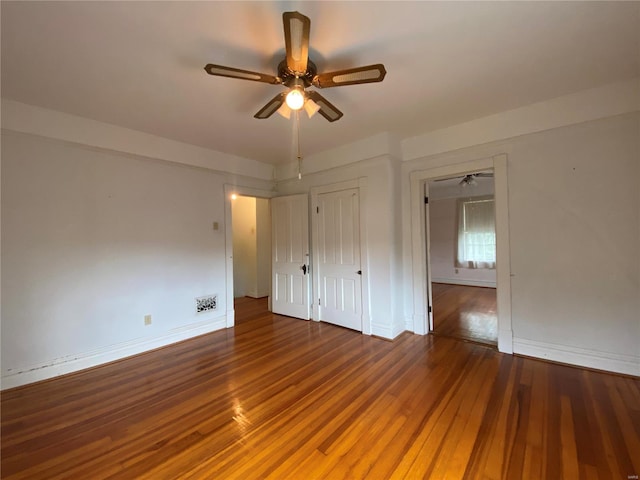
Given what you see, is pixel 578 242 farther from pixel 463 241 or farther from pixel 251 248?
pixel 251 248

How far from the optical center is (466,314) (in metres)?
4.32

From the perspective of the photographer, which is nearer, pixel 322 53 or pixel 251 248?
pixel 322 53

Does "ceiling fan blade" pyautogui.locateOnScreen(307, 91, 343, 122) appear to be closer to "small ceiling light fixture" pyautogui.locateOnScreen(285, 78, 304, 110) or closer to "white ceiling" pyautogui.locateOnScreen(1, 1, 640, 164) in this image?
"small ceiling light fixture" pyautogui.locateOnScreen(285, 78, 304, 110)

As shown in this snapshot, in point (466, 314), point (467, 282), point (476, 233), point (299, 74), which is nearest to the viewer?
point (299, 74)

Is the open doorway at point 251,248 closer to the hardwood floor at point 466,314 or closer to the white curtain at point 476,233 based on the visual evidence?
the hardwood floor at point 466,314

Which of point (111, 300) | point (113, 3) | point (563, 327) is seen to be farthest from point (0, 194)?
point (563, 327)

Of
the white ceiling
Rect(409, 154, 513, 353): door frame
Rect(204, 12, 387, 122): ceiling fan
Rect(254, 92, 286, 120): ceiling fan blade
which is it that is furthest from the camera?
Rect(409, 154, 513, 353): door frame

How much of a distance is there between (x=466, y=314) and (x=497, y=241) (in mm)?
1890

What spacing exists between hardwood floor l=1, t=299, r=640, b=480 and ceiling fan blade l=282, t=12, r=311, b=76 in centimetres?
239

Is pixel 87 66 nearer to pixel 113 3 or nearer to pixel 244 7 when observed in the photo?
pixel 113 3

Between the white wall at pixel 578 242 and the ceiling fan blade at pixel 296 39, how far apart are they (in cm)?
246

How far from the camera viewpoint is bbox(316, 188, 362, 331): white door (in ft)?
12.0

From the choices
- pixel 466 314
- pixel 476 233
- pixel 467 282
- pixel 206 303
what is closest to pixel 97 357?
pixel 206 303

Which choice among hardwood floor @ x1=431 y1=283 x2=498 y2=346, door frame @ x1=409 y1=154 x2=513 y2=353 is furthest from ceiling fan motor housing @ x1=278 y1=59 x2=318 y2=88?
hardwood floor @ x1=431 y1=283 x2=498 y2=346
